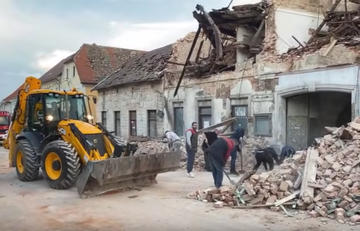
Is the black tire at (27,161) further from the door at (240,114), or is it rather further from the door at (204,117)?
the door at (204,117)

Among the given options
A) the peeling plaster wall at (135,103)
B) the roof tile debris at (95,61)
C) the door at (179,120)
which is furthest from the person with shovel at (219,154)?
the roof tile debris at (95,61)

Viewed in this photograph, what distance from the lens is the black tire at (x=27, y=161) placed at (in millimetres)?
11336

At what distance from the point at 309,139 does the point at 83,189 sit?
8930mm

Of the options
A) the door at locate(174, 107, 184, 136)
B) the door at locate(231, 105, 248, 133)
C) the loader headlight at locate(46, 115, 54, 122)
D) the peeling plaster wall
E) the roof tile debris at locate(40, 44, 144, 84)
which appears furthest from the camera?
the roof tile debris at locate(40, 44, 144, 84)

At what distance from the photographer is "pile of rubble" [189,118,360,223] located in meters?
7.75

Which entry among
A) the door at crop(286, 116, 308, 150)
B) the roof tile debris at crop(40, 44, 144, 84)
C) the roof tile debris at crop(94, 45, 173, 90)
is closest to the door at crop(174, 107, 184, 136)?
the roof tile debris at crop(94, 45, 173, 90)

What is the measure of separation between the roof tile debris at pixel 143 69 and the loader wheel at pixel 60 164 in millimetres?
11027

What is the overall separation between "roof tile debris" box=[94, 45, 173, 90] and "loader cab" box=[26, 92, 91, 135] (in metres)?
9.23

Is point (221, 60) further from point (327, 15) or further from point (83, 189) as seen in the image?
point (83, 189)

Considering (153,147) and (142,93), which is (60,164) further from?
(142,93)

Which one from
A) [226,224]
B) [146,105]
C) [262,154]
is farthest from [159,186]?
[146,105]

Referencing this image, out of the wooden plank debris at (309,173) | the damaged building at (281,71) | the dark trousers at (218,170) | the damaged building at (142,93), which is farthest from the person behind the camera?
the damaged building at (142,93)

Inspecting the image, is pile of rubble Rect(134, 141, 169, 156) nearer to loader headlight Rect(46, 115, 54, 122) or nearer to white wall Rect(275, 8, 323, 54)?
white wall Rect(275, 8, 323, 54)

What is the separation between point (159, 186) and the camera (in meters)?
11.0
